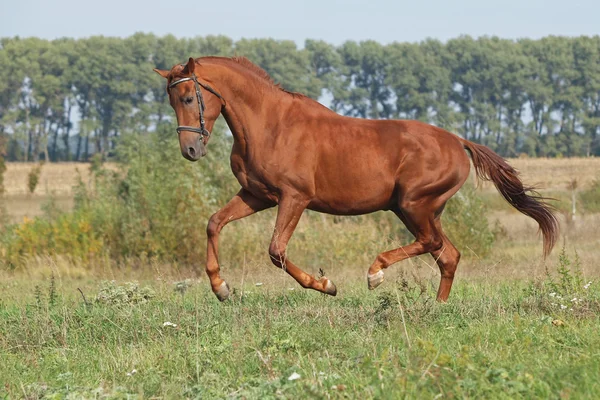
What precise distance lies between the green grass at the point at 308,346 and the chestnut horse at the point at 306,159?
2.05 ft

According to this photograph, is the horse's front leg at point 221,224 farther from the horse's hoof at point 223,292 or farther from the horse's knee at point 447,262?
the horse's knee at point 447,262

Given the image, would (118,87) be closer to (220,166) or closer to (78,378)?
(220,166)

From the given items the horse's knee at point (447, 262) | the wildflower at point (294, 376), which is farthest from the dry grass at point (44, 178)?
the wildflower at point (294, 376)

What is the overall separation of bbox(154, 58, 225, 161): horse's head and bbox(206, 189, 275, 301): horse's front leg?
2.39 ft

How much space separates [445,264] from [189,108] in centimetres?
315

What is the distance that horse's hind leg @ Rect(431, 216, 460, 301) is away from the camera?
29.6ft

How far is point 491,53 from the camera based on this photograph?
9006cm

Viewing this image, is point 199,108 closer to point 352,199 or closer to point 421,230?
point 352,199

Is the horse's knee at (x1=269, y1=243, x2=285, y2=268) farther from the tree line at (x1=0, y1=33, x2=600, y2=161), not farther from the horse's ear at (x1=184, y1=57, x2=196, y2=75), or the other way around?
the tree line at (x1=0, y1=33, x2=600, y2=161)

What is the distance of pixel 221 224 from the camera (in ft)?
28.0

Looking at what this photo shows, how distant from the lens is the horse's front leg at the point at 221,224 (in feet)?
27.2

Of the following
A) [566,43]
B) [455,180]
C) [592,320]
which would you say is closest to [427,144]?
[455,180]

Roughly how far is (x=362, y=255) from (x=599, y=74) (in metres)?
76.2

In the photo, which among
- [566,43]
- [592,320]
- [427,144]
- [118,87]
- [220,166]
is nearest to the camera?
[592,320]
